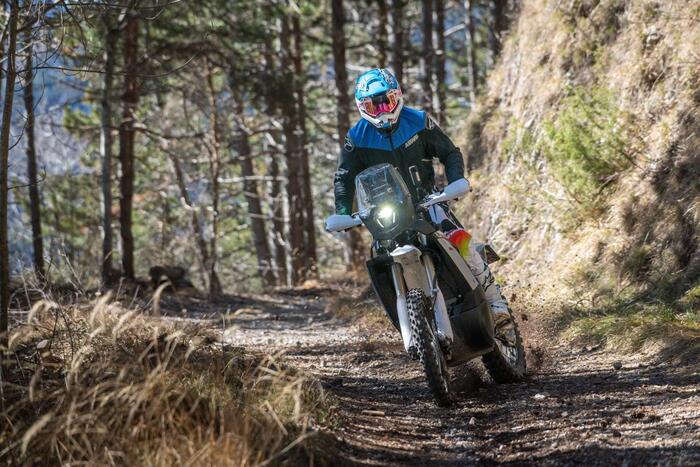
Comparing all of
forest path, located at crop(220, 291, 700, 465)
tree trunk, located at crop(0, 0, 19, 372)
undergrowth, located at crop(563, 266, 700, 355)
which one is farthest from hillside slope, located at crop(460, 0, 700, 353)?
tree trunk, located at crop(0, 0, 19, 372)

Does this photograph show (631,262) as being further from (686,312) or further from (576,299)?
(686,312)

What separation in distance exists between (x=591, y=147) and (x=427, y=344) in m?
5.00

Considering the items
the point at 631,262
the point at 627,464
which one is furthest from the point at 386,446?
the point at 631,262

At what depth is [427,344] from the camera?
5.82 m

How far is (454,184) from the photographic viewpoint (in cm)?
595

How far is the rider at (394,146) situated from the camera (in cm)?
634

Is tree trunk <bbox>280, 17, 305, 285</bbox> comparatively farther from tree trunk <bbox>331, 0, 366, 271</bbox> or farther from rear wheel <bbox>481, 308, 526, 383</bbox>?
rear wheel <bbox>481, 308, 526, 383</bbox>

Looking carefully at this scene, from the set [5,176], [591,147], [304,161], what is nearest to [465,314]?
[5,176]

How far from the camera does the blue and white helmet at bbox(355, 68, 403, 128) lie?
630 centimetres

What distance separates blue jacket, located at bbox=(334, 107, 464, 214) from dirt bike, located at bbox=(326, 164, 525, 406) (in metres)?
0.15

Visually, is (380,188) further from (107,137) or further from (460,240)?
(107,137)

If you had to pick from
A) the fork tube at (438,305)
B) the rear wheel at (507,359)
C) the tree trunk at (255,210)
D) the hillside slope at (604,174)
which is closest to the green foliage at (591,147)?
the hillside slope at (604,174)

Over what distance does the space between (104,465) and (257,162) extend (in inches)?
1458

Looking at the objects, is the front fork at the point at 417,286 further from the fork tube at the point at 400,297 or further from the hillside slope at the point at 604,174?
the hillside slope at the point at 604,174
